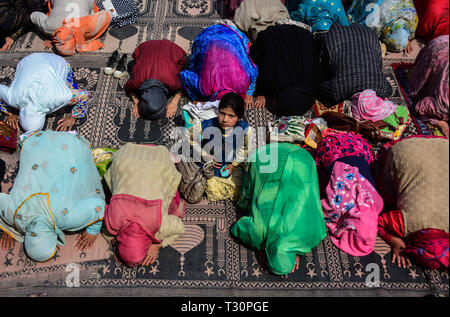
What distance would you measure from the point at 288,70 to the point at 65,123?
1.95 metres

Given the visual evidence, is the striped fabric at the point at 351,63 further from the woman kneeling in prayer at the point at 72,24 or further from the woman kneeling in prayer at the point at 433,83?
the woman kneeling in prayer at the point at 72,24

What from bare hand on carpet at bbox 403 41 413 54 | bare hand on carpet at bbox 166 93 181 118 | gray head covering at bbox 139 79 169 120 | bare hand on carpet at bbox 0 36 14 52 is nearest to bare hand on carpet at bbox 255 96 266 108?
bare hand on carpet at bbox 166 93 181 118

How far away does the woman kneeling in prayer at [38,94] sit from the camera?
286cm

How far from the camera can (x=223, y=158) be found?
8.87 feet

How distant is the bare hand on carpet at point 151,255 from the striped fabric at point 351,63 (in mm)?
1939

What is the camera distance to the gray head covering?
3.01m

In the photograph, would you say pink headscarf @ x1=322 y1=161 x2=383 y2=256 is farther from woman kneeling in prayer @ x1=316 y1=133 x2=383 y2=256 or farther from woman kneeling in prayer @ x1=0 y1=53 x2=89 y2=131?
woman kneeling in prayer @ x1=0 y1=53 x2=89 y2=131

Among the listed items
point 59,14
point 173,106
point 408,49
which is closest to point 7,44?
point 59,14

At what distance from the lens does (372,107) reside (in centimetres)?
300

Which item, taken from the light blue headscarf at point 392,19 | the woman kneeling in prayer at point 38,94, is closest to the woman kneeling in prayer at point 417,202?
the light blue headscarf at point 392,19

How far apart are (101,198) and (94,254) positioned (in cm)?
39

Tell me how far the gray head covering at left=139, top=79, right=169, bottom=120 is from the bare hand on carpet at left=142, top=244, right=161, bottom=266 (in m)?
1.17

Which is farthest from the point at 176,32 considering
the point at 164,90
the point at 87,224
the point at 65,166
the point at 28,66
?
the point at 87,224

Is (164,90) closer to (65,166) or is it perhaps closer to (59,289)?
(65,166)
